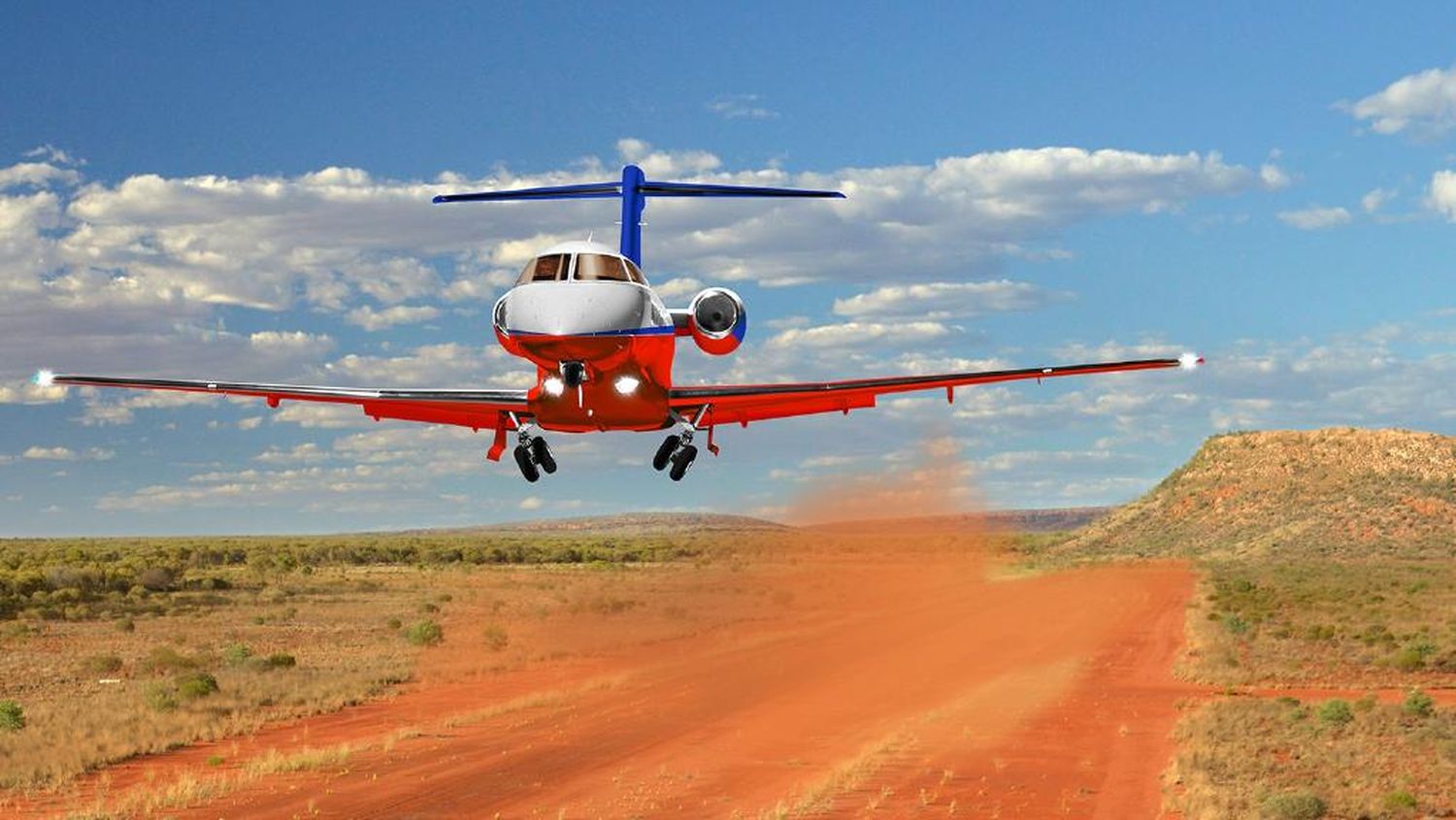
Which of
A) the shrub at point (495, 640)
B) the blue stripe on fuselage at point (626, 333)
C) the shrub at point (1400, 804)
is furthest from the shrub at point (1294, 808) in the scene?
the shrub at point (495, 640)

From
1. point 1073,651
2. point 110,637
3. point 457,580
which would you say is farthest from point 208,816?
point 457,580

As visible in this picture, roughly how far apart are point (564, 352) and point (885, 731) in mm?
38478

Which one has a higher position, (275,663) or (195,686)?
(195,686)

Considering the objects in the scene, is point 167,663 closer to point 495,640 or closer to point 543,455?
point 495,640

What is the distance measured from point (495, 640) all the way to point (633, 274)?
6279cm

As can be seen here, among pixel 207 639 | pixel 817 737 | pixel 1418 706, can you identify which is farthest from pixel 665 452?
pixel 207 639

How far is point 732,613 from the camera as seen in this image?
3841 inches

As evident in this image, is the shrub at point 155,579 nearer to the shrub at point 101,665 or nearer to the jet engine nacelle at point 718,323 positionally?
the shrub at point 101,665

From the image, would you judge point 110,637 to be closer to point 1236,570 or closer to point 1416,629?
point 1416,629

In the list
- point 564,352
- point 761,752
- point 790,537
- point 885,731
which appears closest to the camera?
point 564,352

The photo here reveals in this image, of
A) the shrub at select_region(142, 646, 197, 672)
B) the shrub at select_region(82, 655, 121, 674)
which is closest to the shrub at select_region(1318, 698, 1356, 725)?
the shrub at select_region(142, 646, 197, 672)

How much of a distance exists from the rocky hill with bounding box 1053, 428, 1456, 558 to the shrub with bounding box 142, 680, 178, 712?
13264 centimetres

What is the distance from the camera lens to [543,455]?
2150 centimetres

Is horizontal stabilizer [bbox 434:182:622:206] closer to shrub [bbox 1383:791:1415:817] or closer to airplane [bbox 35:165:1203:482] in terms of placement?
airplane [bbox 35:165:1203:482]
